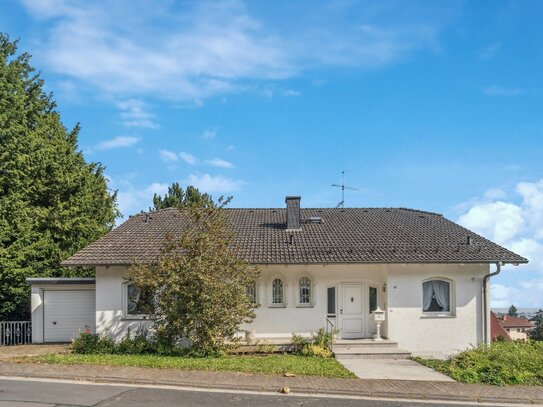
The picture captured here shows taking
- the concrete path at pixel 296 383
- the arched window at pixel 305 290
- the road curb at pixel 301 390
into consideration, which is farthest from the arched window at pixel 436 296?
the road curb at pixel 301 390

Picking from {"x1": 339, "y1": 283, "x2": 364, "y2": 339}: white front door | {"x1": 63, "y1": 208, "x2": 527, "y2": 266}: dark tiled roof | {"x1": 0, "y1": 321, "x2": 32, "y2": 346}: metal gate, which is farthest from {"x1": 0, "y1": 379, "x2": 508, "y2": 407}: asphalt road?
{"x1": 0, "y1": 321, "x2": 32, "y2": 346}: metal gate

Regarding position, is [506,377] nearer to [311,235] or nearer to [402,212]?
[311,235]

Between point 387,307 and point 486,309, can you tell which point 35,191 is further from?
point 486,309

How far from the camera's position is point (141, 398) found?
10844 millimetres

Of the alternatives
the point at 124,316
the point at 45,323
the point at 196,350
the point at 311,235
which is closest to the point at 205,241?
the point at 196,350

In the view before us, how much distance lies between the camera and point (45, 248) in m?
26.9

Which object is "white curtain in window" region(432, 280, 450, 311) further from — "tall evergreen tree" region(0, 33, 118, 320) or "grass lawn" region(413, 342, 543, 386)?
"tall evergreen tree" region(0, 33, 118, 320)

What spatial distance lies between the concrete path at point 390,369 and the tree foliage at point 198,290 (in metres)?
3.51

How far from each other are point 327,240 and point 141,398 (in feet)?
36.8

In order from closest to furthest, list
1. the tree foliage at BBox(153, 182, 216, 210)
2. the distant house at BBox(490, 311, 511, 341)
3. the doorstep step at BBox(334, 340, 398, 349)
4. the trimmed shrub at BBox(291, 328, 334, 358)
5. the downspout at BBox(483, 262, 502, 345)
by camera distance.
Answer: the trimmed shrub at BBox(291, 328, 334, 358) < the doorstep step at BBox(334, 340, 398, 349) < the downspout at BBox(483, 262, 502, 345) < the distant house at BBox(490, 311, 511, 341) < the tree foliage at BBox(153, 182, 216, 210)

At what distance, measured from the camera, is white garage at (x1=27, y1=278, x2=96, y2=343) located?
67.3ft

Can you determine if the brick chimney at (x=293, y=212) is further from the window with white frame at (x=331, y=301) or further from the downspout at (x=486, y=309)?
the downspout at (x=486, y=309)

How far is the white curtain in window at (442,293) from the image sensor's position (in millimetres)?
19250

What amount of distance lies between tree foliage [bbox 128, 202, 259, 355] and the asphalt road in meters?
4.15
